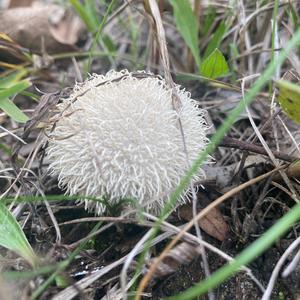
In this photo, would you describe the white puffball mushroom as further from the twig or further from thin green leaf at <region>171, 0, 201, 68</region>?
thin green leaf at <region>171, 0, 201, 68</region>

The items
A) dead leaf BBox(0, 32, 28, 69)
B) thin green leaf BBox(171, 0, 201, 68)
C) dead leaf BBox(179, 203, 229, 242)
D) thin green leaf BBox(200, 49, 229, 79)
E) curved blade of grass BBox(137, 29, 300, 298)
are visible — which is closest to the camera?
curved blade of grass BBox(137, 29, 300, 298)

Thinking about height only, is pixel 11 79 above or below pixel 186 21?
below

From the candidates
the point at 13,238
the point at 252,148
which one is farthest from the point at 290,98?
the point at 13,238

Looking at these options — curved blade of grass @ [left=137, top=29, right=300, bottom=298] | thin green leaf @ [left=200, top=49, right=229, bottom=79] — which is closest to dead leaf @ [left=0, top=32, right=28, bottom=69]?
thin green leaf @ [left=200, top=49, right=229, bottom=79]

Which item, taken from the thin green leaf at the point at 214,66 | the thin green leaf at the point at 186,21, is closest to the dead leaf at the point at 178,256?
the thin green leaf at the point at 214,66

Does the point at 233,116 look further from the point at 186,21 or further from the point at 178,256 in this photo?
the point at 186,21

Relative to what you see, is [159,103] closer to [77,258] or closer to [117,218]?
[117,218]
